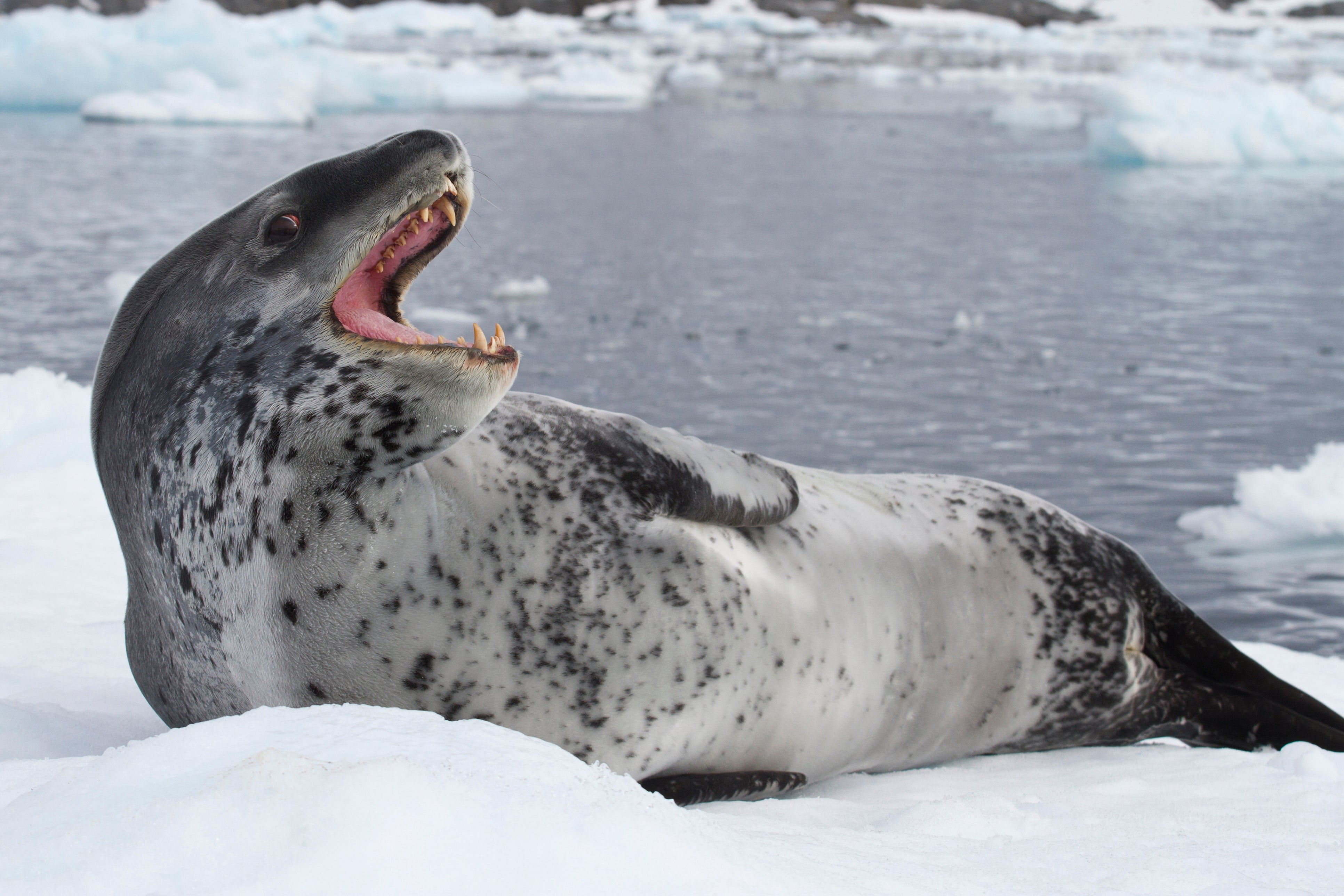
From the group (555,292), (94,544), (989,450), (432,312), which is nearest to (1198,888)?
(94,544)

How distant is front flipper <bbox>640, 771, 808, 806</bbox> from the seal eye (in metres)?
1.07

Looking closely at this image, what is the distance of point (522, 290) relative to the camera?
9.22m

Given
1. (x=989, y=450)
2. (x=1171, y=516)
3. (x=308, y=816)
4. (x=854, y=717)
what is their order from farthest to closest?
(x=989, y=450) < (x=1171, y=516) < (x=854, y=717) < (x=308, y=816)

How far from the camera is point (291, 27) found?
35844mm

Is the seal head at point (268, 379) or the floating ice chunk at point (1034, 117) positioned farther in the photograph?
the floating ice chunk at point (1034, 117)

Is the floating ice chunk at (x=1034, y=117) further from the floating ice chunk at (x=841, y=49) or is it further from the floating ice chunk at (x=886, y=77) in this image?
the floating ice chunk at (x=841, y=49)

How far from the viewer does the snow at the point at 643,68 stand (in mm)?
17766

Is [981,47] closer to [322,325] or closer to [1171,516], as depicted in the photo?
[1171,516]

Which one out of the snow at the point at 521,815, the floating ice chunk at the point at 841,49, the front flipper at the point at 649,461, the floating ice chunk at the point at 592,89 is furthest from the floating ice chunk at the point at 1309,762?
the floating ice chunk at the point at 841,49

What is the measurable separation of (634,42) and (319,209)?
46488 millimetres

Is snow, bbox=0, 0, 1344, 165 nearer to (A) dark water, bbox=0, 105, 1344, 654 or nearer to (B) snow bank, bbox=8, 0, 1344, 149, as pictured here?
(B) snow bank, bbox=8, 0, 1344, 149

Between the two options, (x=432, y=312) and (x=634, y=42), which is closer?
(x=432, y=312)

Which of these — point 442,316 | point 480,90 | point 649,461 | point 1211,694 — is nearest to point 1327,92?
point 480,90

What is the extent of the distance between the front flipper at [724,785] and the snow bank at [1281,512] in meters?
2.92
